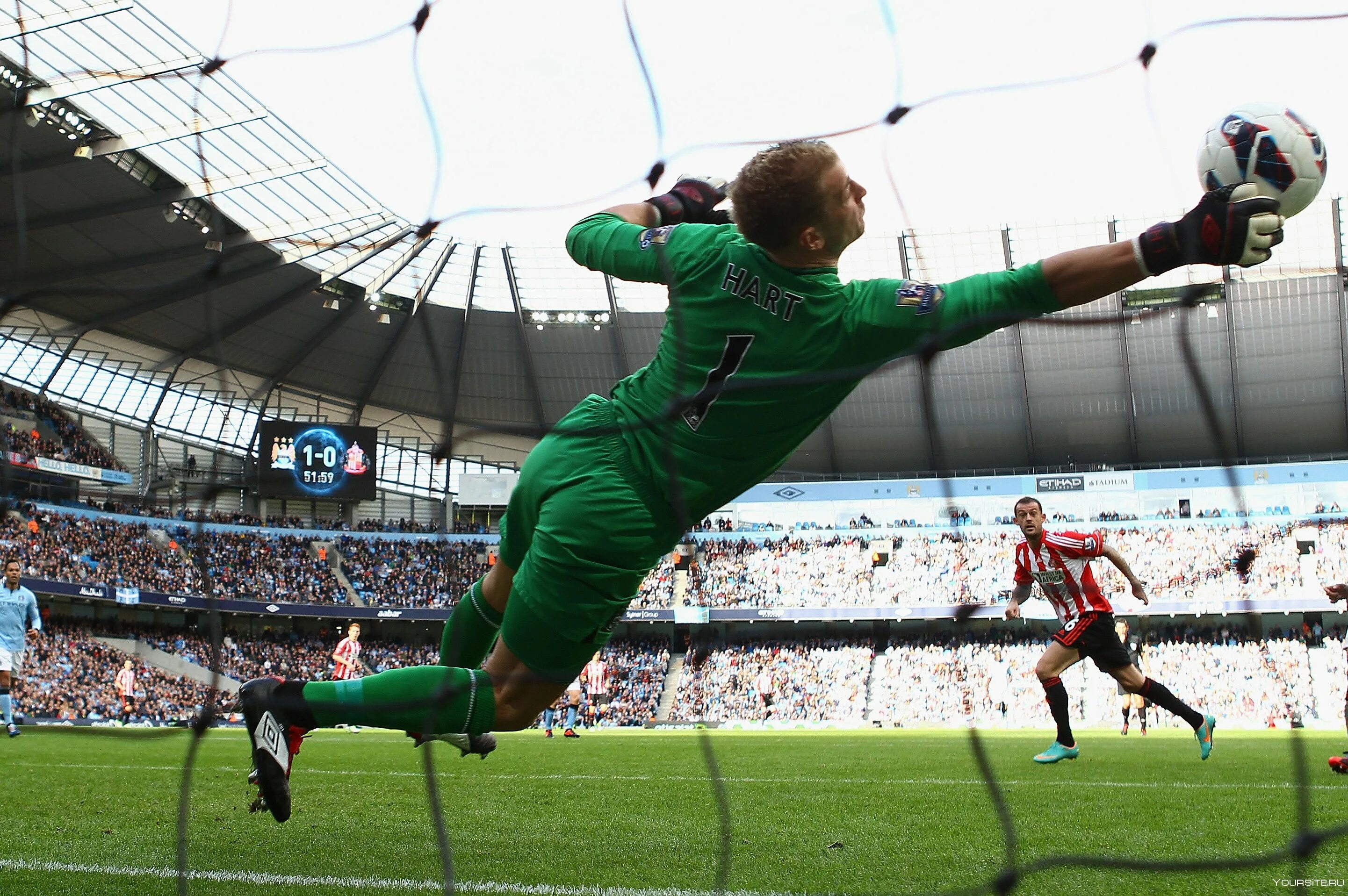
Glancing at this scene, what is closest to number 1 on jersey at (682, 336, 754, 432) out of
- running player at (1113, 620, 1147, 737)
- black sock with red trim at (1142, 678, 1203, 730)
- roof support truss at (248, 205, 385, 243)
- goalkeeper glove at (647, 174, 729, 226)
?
goalkeeper glove at (647, 174, 729, 226)

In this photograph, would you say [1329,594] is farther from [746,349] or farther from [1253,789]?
[746,349]

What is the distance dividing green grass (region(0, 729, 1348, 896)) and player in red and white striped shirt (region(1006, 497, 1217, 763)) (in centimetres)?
31

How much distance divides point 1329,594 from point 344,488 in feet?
97.5

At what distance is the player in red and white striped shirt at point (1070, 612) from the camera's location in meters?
7.12

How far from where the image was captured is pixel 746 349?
2.79m

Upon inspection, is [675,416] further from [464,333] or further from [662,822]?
[464,333]

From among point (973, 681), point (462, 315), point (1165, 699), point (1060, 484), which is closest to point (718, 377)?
point (1165, 699)

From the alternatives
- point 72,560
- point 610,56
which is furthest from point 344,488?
point 610,56

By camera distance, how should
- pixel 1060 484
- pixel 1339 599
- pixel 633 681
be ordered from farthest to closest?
pixel 1060 484
pixel 633 681
pixel 1339 599

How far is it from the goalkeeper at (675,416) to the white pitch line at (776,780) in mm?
3446

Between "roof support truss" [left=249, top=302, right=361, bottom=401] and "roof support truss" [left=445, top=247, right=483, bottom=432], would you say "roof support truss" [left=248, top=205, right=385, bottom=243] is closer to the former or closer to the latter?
"roof support truss" [left=445, top=247, right=483, bottom=432]

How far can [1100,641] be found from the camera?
7.15 meters

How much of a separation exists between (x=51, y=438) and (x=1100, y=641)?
→ 98.0 ft

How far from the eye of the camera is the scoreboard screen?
3177cm
